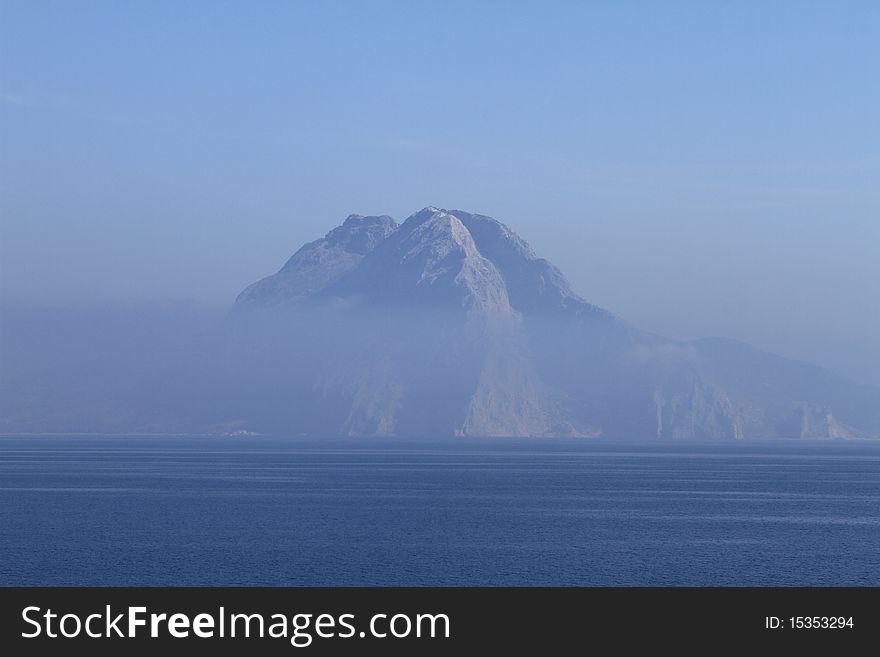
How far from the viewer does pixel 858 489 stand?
190 metres

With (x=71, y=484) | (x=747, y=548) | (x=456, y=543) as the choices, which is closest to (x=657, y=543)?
(x=747, y=548)

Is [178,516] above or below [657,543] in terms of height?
above
